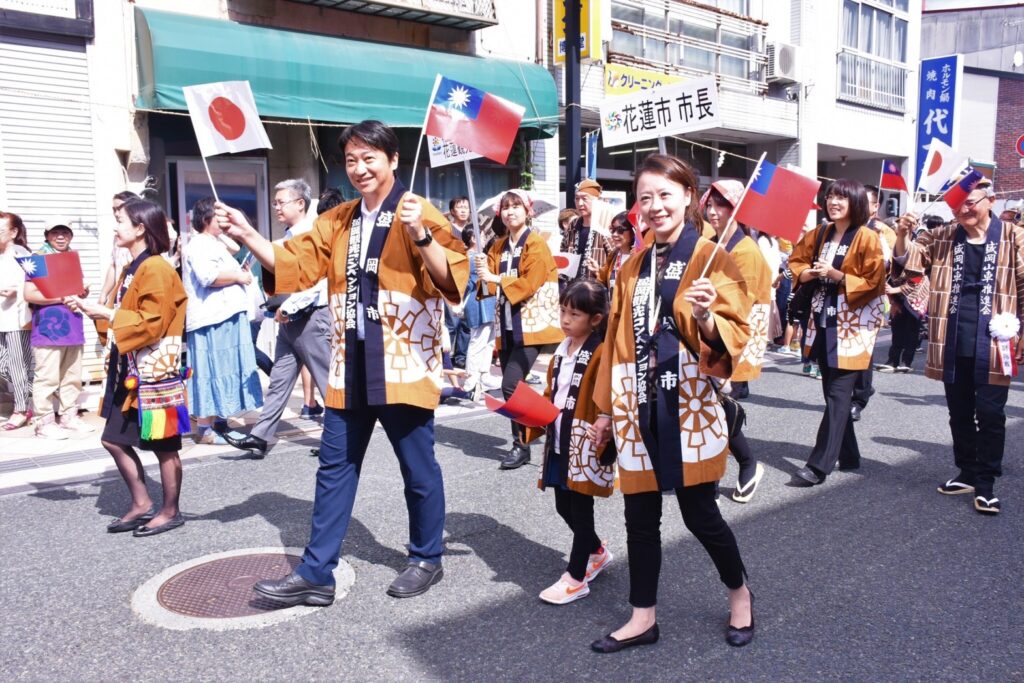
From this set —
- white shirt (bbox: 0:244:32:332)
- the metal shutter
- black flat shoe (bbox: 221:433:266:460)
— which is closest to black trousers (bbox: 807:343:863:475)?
black flat shoe (bbox: 221:433:266:460)

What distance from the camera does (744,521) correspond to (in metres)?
4.88

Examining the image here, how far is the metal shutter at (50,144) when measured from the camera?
356 inches

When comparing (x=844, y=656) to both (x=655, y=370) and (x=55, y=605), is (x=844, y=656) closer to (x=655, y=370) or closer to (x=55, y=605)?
(x=655, y=370)

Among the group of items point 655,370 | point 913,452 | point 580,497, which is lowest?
point 913,452

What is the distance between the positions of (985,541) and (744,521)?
3.97 ft

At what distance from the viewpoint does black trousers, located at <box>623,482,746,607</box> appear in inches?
127

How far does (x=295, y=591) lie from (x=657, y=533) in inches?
61.2

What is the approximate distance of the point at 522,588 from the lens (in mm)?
3941

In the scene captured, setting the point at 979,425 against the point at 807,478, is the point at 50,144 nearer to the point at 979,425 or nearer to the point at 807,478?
the point at 807,478

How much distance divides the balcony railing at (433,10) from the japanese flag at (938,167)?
785 cm

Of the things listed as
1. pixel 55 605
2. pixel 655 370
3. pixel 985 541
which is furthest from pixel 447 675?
pixel 985 541

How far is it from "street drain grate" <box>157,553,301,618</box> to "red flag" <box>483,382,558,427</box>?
4.20ft

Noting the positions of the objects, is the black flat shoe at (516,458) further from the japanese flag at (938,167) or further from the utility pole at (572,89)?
the utility pole at (572,89)

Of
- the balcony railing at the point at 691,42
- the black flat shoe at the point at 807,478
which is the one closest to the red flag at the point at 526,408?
the black flat shoe at the point at 807,478
